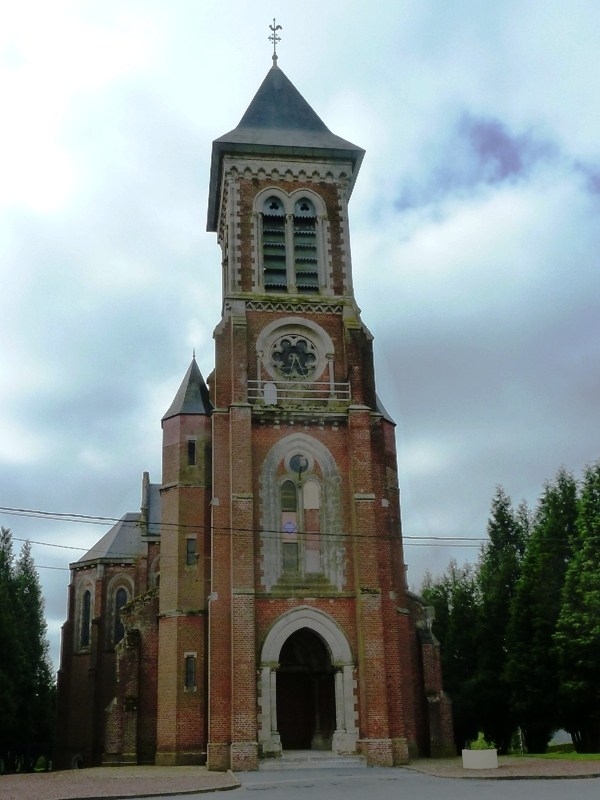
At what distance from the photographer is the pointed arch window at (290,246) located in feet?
120

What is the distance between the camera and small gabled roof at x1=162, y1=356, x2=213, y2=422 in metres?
35.3

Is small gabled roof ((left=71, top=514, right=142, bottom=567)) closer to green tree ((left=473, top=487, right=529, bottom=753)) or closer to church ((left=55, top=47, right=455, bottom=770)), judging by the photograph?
church ((left=55, top=47, right=455, bottom=770))

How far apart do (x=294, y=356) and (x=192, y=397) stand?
4734mm

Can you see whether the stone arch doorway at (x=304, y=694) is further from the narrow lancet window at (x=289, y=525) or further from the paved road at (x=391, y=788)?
the paved road at (x=391, y=788)

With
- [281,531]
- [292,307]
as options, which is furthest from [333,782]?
[292,307]

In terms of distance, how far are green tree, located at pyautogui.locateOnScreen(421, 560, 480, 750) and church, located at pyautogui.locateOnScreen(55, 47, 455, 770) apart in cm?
1136

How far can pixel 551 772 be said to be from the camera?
2305 centimetres

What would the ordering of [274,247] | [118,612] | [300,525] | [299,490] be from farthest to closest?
[118,612], [274,247], [299,490], [300,525]

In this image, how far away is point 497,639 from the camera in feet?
143

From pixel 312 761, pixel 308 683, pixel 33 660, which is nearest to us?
pixel 312 761

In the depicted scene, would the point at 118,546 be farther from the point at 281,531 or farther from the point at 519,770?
the point at 519,770

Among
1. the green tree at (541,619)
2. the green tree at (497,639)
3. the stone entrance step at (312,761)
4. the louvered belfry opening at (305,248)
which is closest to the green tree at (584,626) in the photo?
the green tree at (541,619)

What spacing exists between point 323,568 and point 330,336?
984 cm

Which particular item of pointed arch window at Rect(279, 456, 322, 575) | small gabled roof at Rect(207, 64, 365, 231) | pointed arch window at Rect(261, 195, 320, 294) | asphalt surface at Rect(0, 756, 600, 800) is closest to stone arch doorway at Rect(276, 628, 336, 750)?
pointed arch window at Rect(279, 456, 322, 575)
